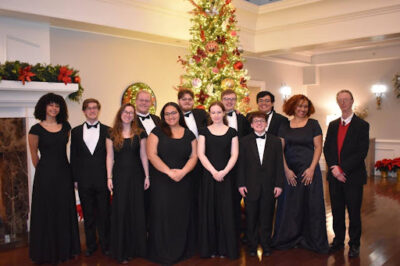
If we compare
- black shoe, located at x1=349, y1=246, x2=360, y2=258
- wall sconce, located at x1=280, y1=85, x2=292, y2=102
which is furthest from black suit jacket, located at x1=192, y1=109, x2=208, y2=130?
wall sconce, located at x1=280, y1=85, x2=292, y2=102

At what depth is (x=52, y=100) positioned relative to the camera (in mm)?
Answer: 3631

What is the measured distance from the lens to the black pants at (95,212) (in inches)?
149

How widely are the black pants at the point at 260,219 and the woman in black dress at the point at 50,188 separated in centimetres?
189

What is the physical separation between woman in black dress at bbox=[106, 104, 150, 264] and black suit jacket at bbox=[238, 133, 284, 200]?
1.05 m

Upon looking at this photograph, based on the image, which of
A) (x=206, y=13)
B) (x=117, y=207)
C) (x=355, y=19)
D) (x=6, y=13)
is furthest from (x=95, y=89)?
(x=355, y=19)

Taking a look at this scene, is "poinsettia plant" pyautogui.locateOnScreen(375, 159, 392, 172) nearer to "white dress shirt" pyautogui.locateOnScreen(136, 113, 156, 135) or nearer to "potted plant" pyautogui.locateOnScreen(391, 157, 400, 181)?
"potted plant" pyautogui.locateOnScreen(391, 157, 400, 181)

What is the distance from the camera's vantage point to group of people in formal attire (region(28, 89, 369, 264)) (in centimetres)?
361

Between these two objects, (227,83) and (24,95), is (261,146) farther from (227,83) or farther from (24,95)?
(24,95)

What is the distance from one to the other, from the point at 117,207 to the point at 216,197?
3.38ft

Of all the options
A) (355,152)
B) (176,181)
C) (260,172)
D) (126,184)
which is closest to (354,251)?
(355,152)

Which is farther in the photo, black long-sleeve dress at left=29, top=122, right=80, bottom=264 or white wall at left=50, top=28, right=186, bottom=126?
white wall at left=50, top=28, right=186, bottom=126

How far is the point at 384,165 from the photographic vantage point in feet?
28.8

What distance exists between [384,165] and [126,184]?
7371 mm

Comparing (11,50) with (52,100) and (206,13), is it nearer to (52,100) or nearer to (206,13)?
(52,100)
